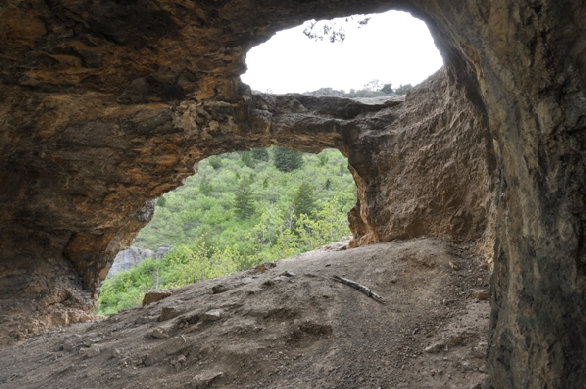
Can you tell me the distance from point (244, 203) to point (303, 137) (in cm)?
2944

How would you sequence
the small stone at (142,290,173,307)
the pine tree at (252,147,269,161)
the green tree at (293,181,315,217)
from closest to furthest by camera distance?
the small stone at (142,290,173,307), the green tree at (293,181,315,217), the pine tree at (252,147,269,161)

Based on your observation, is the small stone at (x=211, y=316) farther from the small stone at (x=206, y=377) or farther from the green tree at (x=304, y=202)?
the green tree at (x=304, y=202)

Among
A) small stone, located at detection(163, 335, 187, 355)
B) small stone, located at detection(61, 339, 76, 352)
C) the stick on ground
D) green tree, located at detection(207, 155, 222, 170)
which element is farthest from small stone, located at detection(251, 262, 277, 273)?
green tree, located at detection(207, 155, 222, 170)

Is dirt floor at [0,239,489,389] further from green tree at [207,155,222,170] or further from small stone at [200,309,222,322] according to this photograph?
green tree at [207,155,222,170]

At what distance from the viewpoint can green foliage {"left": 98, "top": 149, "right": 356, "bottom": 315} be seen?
25984 mm

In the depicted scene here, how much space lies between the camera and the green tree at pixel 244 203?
129 ft

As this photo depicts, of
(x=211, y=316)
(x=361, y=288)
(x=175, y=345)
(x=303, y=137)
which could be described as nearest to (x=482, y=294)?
(x=361, y=288)

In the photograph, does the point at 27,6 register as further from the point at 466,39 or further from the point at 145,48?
the point at 466,39

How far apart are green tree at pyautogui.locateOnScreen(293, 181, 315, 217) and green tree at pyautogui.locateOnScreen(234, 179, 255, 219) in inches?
325

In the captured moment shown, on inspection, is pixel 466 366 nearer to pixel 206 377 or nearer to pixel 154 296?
pixel 206 377

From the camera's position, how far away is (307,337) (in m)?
5.25

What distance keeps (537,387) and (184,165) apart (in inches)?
378

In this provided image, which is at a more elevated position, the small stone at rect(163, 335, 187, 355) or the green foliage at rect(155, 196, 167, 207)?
the green foliage at rect(155, 196, 167, 207)

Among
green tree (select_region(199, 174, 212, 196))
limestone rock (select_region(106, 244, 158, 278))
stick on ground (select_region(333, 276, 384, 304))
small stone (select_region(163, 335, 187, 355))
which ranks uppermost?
green tree (select_region(199, 174, 212, 196))
